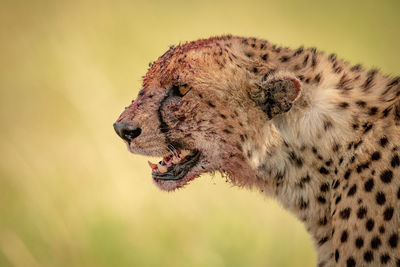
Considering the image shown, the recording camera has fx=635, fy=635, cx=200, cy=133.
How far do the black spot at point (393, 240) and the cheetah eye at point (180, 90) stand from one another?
3.03 feet

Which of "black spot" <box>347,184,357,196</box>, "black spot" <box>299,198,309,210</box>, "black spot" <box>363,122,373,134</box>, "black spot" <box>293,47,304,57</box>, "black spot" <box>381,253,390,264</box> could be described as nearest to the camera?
"black spot" <box>381,253,390,264</box>

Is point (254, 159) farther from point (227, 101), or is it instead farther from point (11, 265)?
point (11, 265)

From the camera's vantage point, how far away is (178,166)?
8.45 feet

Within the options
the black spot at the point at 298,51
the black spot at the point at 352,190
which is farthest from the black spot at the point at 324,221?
the black spot at the point at 298,51

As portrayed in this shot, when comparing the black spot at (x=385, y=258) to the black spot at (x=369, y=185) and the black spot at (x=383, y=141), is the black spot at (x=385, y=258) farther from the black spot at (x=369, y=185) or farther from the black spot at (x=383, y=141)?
the black spot at (x=383, y=141)

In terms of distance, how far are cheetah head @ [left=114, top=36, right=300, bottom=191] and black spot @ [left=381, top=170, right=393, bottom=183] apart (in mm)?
425

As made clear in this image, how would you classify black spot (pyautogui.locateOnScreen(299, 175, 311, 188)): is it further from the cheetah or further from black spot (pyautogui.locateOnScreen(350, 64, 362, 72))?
black spot (pyautogui.locateOnScreen(350, 64, 362, 72))

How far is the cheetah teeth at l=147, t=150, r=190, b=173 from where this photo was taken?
2.57 meters

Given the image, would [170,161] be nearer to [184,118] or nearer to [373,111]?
[184,118]

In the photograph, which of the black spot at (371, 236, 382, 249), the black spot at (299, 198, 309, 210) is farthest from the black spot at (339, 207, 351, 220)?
the black spot at (299, 198, 309, 210)

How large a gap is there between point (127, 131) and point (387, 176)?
0.97 meters

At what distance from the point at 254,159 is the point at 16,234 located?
228 cm

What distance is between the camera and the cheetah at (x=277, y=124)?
7.56ft

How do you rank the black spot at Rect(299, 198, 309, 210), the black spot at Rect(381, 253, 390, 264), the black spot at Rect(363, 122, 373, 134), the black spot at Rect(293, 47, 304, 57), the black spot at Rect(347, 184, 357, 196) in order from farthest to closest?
the black spot at Rect(293, 47, 304, 57) < the black spot at Rect(299, 198, 309, 210) < the black spot at Rect(363, 122, 373, 134) < the black spot at Rect(347, 184, 357, 196) < the black spot at Rect(381, 253, 390, 264)
